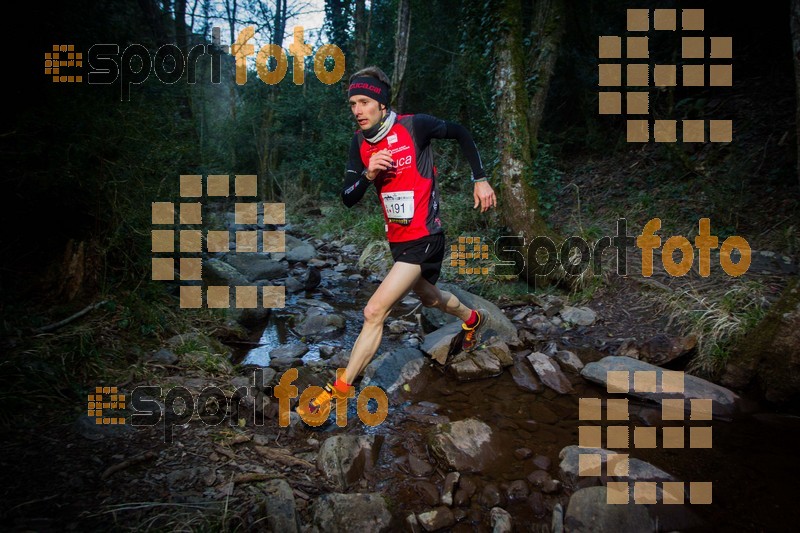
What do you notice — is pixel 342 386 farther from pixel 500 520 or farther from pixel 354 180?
pixel 354 180

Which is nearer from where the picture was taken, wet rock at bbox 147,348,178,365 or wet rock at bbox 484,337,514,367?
wet rock at bbox 147,348,178,365

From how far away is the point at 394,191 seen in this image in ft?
9.80

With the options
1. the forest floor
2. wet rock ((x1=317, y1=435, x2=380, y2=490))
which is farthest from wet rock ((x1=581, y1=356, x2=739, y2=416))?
wet rock ((x1=317, y1=435, x2=380, y2=490))

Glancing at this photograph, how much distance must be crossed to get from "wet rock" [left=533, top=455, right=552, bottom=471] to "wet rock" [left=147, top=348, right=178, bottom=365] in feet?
9.43

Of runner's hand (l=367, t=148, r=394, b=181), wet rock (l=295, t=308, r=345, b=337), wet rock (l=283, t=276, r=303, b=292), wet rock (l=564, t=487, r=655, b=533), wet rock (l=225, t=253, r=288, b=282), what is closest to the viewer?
wet rock (l=564, t=487, r=655, b=533)

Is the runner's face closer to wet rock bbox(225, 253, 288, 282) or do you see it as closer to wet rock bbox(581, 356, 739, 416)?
wet rock bbox(581, 356, 739, 416)

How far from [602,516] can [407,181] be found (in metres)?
2.33

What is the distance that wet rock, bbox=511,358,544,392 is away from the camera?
3385 millimetres

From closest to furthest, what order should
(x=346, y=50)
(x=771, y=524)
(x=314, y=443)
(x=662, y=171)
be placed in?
(x=771, y=524) → (x=314, y=443) → (x=662, y=171) → (x=346, y=50)

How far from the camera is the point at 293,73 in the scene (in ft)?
50.3

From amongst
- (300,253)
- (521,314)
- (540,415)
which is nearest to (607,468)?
(540,415)

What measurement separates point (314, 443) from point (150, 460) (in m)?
0.92

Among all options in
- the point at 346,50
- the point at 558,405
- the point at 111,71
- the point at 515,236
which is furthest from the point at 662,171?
the point at 346,50

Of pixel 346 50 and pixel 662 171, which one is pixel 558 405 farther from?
pixel 346 50
